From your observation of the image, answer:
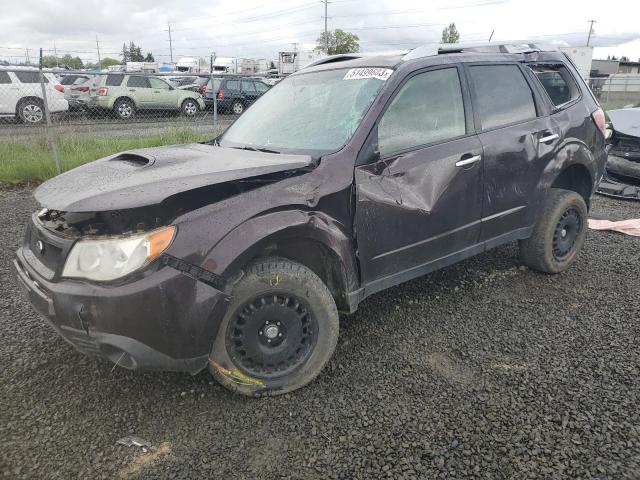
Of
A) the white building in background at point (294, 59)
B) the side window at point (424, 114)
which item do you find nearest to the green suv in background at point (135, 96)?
the side window at point (424, 114)

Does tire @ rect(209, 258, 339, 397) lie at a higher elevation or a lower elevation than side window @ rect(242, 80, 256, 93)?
lower

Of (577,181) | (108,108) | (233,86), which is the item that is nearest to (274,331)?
(577,181)

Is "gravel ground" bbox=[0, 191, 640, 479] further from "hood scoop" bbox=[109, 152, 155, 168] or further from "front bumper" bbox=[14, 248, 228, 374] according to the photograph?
"hood scoop" bbox=[109, 152, 155, 168]

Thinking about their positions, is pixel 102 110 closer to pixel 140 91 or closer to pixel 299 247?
pixel 140 91

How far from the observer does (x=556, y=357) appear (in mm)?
2965

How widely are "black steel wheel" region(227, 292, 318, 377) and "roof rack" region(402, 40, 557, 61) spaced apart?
5.88 feet

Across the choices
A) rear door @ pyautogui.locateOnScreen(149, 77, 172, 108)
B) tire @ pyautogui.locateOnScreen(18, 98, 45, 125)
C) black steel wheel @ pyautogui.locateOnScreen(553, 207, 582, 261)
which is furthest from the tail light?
rear door @ pyautogui.locateOnScreen(149, 77, 172, 108)

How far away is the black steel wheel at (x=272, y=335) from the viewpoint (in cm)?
250

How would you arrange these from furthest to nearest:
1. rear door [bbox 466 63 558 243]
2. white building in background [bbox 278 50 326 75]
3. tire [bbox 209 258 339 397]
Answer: white building in background [bbox 278 50 326 75] < rear door [bbox 466 63 558 243] < tire [bbox 209 258 339 397]

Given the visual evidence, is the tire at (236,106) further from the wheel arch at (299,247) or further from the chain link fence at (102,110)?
the wheel arch at (299,247)

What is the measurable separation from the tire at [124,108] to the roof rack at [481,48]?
46.3ft

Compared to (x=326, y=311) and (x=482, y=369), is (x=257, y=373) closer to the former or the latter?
(x=326, y=311)

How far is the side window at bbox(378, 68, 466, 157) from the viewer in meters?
2.96

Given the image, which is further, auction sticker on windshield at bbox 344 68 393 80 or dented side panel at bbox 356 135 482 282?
auction sticker on windshield at bbox 344 68 393 80
